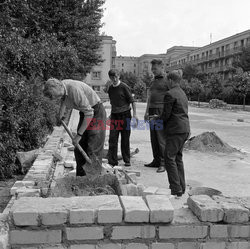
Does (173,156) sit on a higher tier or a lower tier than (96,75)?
lower

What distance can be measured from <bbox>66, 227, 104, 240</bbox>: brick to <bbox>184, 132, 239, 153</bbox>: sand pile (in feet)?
20.6

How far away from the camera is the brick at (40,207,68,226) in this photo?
2.60 m

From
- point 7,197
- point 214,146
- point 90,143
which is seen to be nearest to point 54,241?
point 90,143

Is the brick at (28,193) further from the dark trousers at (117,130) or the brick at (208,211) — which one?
the dark trousers at (117,130)

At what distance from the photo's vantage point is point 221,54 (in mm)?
56406

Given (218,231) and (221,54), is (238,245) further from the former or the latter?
(221,54)

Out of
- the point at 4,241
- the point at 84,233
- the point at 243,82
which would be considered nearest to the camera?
the point at 4,241

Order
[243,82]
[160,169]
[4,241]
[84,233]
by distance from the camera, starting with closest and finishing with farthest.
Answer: [4,241], [84,233], [160,169], [243,82]

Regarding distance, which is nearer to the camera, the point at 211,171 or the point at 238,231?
the point at 238,231

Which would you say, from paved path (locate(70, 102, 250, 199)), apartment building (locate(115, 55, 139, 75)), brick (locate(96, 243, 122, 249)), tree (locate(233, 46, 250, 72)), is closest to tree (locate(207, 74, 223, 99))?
tree (locate(233, 46, 250, 72))

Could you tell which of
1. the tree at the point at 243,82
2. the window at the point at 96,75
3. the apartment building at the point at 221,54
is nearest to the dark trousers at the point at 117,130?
the tree at the point at 243,82

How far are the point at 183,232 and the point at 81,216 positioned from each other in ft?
2.85

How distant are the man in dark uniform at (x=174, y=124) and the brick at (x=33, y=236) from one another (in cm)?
214

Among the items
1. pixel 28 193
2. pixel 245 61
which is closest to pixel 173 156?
pixel 28 193
